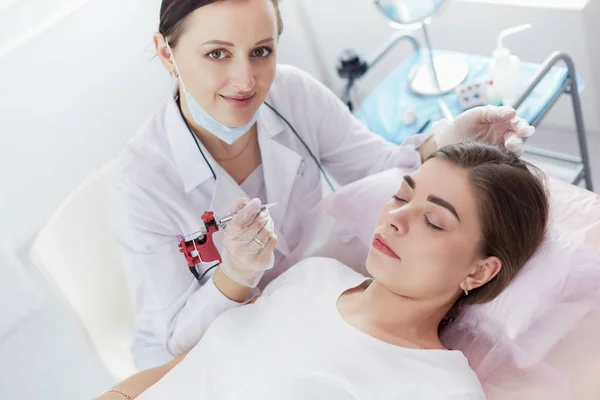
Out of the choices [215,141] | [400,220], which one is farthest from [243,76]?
[400,220]

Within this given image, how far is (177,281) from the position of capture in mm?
1487

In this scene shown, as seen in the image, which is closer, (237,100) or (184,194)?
(237,100)

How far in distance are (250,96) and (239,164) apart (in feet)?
0.88

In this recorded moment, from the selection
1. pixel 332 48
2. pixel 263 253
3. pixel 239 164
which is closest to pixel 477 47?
pixel 332 48

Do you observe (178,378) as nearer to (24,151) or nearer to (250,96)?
(250,96)

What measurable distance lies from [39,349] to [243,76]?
1.56m

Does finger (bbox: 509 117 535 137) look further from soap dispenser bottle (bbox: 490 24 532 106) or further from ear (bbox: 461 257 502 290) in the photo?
soap dispenser bottle (bbox: 490 24 532 106)

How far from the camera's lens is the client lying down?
1244 mm

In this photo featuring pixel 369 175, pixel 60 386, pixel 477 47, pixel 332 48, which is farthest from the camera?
pixel 332 48

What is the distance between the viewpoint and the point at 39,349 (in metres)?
2.38

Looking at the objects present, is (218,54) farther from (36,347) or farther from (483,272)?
(36,347)

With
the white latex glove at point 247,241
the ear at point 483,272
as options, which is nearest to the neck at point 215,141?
the white latex glove at point 247,241

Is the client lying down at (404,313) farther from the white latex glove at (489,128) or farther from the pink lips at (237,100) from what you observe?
the pink lips at (237,100)

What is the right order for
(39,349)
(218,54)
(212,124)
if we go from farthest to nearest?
(39,349) → (212,124) → (218,54)
